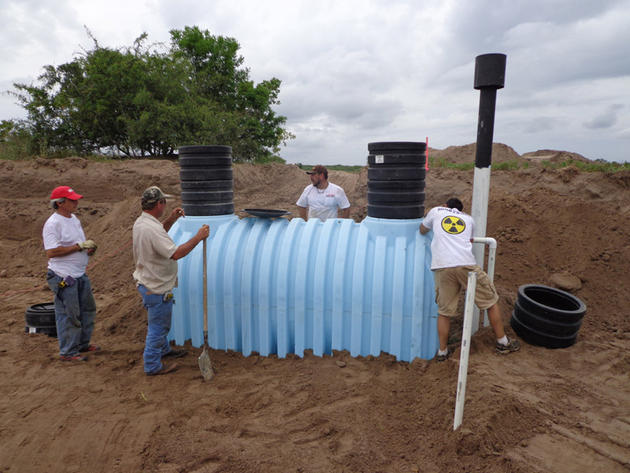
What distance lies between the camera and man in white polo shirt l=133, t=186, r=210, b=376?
14.6 ft

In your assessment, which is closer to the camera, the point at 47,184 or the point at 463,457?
the point at 463,457

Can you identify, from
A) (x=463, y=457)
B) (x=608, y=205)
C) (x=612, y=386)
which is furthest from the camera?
(x=608, y=205)

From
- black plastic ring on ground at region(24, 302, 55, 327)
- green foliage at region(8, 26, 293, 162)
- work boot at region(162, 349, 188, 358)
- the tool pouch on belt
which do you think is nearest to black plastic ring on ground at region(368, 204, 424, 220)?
work boot at region(162, 349, 188, 358)

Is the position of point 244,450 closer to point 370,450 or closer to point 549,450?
point 370,450

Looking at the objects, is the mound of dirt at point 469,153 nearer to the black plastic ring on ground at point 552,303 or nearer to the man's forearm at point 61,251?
the black plastic ring on ground at point 552,303

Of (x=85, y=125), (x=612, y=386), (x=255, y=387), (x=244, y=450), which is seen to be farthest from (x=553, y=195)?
(x=85, y=125)

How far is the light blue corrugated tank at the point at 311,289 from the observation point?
4.75 metres

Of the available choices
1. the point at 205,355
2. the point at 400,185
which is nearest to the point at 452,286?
the point at 400,185

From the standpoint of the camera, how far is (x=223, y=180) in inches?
214

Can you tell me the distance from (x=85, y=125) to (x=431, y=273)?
18.8m

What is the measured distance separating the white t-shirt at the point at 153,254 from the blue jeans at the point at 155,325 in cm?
11

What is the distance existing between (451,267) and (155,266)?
3245 millimetres

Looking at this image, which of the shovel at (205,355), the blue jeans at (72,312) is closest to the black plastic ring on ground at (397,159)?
the shovel at (205,355)

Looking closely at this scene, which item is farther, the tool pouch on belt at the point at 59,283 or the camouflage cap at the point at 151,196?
the tool pouch on belt at the point at 59,283
